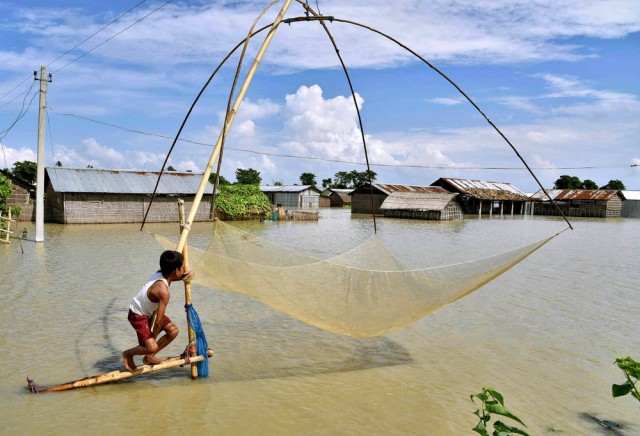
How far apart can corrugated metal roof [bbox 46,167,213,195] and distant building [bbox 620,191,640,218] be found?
28.4m

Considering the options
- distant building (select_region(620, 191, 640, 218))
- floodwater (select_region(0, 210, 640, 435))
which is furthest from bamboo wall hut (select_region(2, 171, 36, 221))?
distant building (select_region(620, 191, 640, 218))

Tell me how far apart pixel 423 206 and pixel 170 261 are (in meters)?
21.9

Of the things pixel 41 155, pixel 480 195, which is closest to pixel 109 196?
pixel 41 155

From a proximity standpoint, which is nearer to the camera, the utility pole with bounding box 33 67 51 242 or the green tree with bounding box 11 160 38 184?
the utility pole with bounding box 33 67 51 242

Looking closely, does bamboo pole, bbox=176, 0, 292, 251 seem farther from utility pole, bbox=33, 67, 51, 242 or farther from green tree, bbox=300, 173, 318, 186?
green tree, bbox=300, 173, 318, 186

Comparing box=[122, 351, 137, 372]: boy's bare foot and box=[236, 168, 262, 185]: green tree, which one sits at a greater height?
box=[236, 168, 262, 185]: green tree

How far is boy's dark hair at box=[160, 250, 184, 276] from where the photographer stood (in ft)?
9.71

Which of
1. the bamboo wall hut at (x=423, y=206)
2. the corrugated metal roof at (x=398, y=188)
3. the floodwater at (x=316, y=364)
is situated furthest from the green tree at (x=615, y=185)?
the floodwater at (x=316, y=364)

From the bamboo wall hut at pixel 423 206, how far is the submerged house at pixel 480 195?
555 cm

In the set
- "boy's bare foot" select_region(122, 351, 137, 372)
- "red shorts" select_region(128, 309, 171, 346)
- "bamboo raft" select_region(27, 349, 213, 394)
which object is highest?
"red shorts" select_region(128, 309, 171, 346)

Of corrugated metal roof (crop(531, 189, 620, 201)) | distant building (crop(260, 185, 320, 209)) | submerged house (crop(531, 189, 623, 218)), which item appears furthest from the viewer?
distant building (crop(260, 185, 320, 209))

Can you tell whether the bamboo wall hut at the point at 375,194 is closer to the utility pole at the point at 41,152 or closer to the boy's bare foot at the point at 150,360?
the utility pole at the point at 41,152

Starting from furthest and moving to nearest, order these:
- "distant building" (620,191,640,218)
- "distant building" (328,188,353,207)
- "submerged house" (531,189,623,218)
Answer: "distant building" (328,188,353,207)
"distant building" (620,191,640,218)
"submerged house" (531,189,623,218)

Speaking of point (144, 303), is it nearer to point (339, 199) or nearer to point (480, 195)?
point (480, 195)
